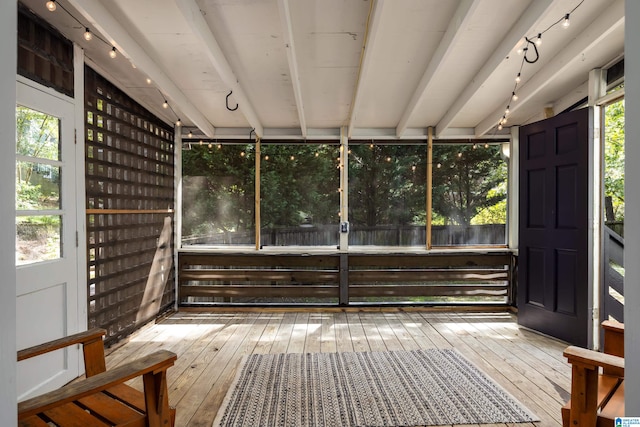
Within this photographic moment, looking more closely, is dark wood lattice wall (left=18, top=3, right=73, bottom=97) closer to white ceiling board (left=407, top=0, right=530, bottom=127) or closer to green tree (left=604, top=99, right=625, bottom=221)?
white ceiling board (left=407, top=0, right=530, bottom=127)

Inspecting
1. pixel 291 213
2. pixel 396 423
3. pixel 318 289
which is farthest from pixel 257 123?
pixel 396 423

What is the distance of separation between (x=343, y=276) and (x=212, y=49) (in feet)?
10.7

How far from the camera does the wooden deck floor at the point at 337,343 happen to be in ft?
8.57

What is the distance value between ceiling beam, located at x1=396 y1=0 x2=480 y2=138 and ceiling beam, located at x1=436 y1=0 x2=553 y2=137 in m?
0.41

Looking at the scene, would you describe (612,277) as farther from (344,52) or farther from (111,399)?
(111,399)

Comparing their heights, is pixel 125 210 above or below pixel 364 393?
above

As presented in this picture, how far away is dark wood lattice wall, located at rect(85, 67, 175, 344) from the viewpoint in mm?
3195

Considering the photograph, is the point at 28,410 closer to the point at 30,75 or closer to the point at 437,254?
the point at 30,75

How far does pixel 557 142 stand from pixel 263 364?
354cm

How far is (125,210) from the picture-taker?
12.1 feet

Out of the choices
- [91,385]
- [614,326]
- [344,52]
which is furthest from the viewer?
[344,52]

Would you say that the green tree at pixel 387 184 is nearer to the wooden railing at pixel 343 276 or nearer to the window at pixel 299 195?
the window at pixel 299 195

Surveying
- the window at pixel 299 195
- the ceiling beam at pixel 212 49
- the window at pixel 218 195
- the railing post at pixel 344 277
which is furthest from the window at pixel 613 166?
the window at pixel 218 195

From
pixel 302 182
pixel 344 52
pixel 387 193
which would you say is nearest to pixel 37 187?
pixel 344 52
